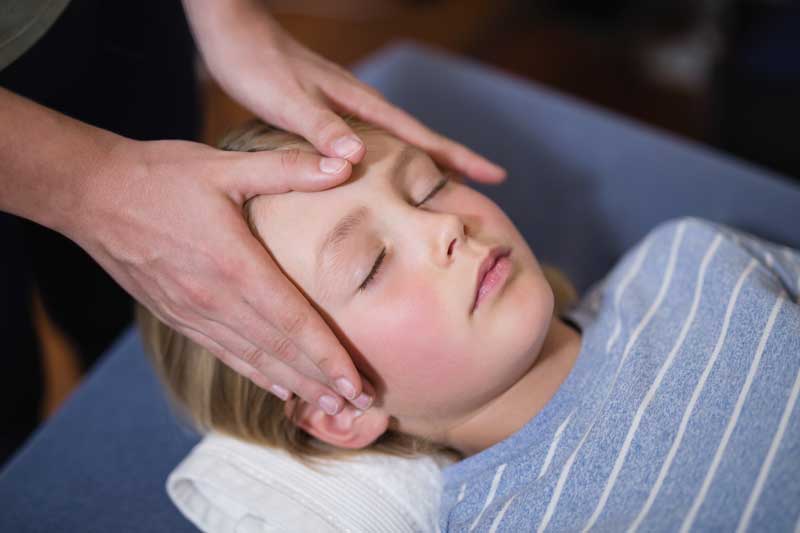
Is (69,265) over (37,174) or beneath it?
beneath

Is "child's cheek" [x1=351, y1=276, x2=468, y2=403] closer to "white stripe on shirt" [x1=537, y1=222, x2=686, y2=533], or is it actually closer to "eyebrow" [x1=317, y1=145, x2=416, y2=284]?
"eyebrow" [x1=317, y1=145, x2=416, y2=284]

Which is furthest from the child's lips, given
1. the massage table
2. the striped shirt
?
the massage table

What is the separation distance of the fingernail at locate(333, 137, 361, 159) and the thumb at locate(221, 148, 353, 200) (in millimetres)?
19

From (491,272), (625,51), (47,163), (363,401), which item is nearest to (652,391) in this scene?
(491,272)

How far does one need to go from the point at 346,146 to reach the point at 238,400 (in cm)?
40

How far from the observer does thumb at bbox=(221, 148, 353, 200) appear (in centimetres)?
82

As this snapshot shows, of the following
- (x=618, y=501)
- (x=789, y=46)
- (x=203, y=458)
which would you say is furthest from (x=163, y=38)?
(x=789, y=46)

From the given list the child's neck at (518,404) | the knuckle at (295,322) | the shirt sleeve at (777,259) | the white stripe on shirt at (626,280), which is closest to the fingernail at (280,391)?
the knuckle at (295,322)

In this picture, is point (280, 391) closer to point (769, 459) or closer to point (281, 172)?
point (281, 172)

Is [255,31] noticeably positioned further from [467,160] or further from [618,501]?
[618,501]

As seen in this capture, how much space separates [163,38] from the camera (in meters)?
1.21

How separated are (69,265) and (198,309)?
522 millimetres

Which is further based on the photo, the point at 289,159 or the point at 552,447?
the point at 552,447

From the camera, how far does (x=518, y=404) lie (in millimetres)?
1003
